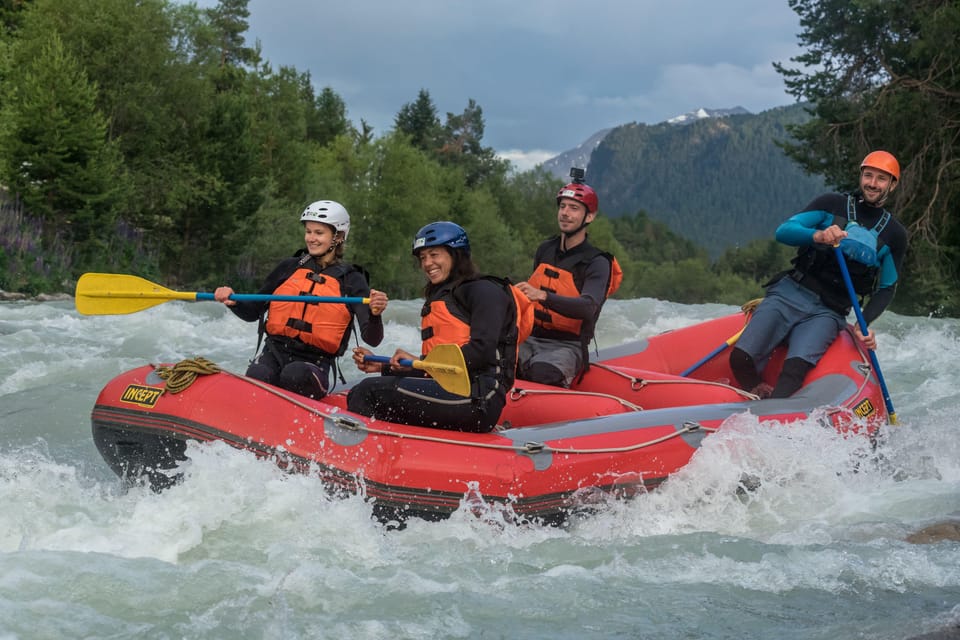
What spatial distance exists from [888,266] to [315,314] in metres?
3.09

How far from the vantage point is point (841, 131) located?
777 inches

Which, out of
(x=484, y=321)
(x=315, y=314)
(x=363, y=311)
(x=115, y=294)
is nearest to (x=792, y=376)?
(x=484, y=321)

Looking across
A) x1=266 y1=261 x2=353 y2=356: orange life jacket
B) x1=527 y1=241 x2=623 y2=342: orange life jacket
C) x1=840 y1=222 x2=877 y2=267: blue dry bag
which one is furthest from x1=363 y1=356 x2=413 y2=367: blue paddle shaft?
x1=840 y1=222 x2=877 y2=267: blue dry bag

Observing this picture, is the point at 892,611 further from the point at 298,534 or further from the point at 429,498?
the point at 298,534

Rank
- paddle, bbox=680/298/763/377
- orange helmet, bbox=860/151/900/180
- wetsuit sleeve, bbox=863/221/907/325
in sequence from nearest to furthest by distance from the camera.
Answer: orange helmet, bbox=860/151/900/180
wetsuit sleeve, bbox=863/221/907/325
paddle, bbox=680/298/763/377

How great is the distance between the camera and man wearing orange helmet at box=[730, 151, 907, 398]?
544 cm


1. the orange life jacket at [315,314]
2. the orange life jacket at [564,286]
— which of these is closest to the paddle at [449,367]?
the orange life jacket at [315,314]

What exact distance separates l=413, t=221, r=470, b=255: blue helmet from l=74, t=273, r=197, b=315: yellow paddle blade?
61.6 inches

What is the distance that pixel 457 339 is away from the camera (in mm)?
4332

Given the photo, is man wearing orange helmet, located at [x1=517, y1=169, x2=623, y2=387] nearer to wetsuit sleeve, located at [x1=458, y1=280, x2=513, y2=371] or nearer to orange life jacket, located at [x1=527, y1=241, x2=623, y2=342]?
orange life jacket, located at [x1=527, y1=241, x2=623, y2=342]

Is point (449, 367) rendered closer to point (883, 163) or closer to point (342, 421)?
point (342, 421)

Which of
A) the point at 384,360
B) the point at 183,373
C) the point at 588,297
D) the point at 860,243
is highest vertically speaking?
the point at 860,243

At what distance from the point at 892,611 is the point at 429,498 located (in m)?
1.76

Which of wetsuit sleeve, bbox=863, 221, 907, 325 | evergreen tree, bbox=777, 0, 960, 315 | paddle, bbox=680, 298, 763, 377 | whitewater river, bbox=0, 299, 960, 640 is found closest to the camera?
whitewater river, bbox=0, 299, 960, 640
